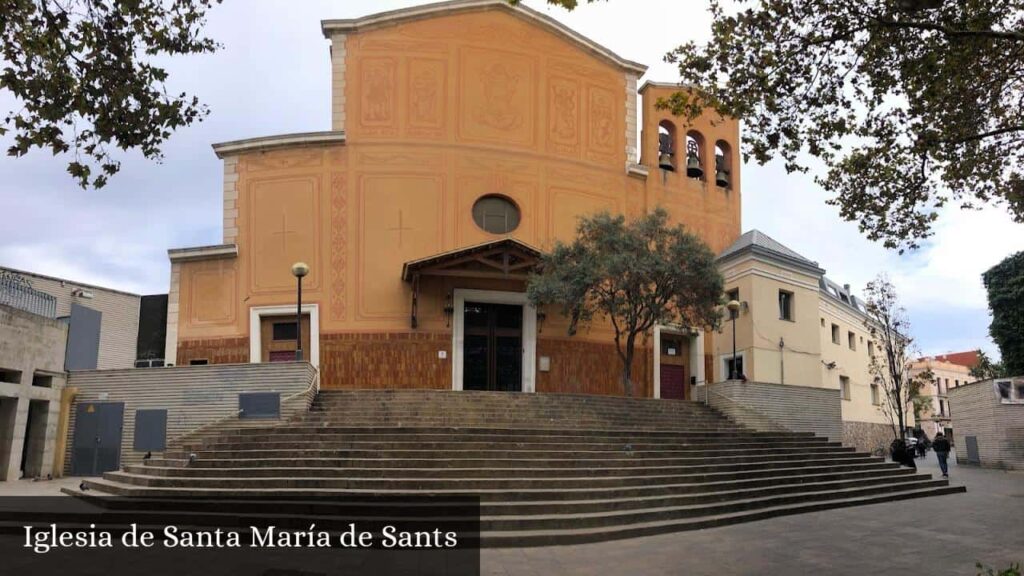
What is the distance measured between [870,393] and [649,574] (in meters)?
31.4

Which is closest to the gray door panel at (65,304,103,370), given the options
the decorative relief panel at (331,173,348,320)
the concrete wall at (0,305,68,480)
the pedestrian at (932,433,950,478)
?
the concrete wall at (0,305,68,480)

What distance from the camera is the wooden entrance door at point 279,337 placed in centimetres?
2241

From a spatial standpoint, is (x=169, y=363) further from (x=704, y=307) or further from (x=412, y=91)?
(x=704, y=307)

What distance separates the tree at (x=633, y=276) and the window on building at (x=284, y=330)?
23.7 feet

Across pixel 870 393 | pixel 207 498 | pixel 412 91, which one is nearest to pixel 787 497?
pixel 207 498

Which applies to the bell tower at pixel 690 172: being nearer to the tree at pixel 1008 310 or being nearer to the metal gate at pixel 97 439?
the tree at pixel 1008 310

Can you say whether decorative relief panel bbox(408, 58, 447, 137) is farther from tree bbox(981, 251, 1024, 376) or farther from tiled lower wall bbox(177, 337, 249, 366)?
tree bbox(981, 251, 1024, 376)

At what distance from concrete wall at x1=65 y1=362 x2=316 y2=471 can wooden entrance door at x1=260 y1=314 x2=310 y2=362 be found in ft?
15.7

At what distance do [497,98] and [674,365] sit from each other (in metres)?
10.7

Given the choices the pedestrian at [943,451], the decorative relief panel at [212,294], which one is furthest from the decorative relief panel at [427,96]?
the pedestrian at [943,451]

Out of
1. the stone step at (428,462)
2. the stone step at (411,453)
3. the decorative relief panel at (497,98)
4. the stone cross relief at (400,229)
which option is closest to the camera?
the stone step at (428,462)

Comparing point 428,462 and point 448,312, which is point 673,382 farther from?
point 428,462

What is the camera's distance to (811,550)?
9.47m

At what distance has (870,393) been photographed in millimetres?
35500
